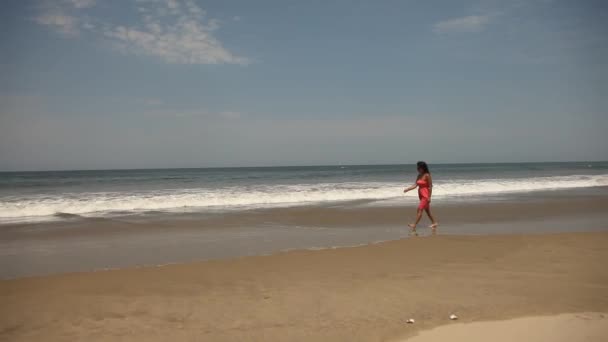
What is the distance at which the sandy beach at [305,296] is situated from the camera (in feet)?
13.1

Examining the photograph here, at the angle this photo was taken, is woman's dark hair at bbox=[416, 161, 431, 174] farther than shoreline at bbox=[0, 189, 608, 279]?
Yes

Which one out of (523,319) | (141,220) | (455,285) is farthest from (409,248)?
(141,220)

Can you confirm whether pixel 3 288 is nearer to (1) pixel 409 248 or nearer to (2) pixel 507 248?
(1) pixel 409 248

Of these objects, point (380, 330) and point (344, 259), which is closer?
point (380, 330)

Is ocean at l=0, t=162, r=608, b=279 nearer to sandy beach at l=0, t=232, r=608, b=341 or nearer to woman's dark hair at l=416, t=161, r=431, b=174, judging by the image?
sandy beach at l=0, t=232, r=608, b=341

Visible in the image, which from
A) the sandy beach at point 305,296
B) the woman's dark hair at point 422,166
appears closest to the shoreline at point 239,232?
the sandy beach at point 305,296

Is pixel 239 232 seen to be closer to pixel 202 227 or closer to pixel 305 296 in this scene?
pixel 202 227

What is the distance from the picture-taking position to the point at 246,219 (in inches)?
513

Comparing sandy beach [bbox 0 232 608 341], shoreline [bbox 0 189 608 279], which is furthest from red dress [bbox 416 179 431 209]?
sandy beach [bbox 0 232 608 341]

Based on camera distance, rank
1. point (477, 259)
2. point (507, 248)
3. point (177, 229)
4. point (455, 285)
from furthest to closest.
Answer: point (177, 229) < point (507, 248) < point (477, 259) < point (455, 285)

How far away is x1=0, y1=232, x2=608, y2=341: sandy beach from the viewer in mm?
4008

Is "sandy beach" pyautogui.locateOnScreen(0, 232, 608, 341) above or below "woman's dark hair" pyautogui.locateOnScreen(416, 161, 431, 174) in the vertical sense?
below

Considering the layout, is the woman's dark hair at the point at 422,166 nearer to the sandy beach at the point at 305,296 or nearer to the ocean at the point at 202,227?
the ocean at the point at 202,227

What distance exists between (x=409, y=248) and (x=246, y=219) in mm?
6564
